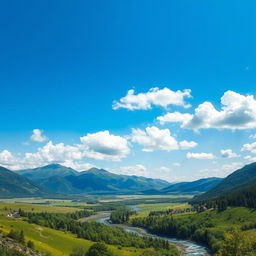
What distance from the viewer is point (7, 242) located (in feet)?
427

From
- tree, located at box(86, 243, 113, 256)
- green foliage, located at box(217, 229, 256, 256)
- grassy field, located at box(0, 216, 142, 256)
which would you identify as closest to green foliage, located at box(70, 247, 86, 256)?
grassy field, located at box(0, 216, 142, 256)

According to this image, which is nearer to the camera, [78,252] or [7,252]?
[7,252]

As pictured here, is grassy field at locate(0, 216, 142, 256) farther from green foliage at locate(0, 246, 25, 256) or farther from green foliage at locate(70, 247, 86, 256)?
green foliage at locate(0, 246, 25, 256)

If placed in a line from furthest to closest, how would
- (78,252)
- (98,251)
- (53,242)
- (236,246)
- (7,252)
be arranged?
(53,242)
(78,252)
(98,251)
(7,252)
(236,246)

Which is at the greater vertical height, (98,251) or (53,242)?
(98,251)

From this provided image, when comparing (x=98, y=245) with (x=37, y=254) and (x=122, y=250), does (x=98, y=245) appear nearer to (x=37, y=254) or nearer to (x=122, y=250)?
(x=37, y=254)

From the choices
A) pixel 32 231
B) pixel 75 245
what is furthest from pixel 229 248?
pixel 32 231

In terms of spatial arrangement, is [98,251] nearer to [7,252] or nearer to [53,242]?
[7,252]

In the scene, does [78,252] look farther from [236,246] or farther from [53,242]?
[236,246]

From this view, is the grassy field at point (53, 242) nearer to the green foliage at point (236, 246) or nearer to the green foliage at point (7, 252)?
the green foliage at point (7, 252)

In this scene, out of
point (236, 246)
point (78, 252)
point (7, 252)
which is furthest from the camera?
point (78, 252)

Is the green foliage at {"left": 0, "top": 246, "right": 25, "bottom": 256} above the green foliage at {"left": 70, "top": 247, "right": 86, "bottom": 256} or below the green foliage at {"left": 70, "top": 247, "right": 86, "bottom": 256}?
above

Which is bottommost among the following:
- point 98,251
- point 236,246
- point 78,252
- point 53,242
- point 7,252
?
point 78,252

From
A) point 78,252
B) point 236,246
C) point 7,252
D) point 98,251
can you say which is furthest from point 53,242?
point 236,246
